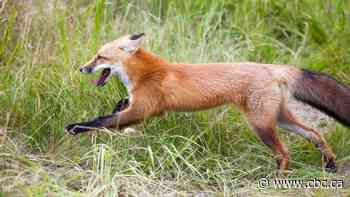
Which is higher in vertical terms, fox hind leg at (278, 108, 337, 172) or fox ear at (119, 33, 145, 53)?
fox ear at (119, 33, 145, 53)

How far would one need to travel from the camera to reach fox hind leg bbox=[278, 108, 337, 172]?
20.0 ft

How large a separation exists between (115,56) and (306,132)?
1.76 metres

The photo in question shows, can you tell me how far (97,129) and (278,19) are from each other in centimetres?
394

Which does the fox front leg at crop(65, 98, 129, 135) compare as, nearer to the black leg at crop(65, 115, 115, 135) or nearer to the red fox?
the black leg at crop(65, 115, 115, 135)

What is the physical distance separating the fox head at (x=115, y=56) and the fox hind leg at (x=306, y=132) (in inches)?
54.3

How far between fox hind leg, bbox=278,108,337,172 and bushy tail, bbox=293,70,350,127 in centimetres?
19

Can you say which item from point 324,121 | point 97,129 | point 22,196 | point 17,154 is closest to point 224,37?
point 324,121

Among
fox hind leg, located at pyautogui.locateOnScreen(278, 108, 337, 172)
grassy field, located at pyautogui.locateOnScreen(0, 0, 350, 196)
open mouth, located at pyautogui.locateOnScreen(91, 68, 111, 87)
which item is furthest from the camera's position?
fox hind leg, located at pyautogui.locateOnScreen(278, 108, 337, 172)

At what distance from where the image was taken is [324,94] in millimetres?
6020

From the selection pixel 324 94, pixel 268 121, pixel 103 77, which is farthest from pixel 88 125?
pixel 324 94

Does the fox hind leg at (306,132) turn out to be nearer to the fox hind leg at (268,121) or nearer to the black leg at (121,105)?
the fox hind leg at (268,121)

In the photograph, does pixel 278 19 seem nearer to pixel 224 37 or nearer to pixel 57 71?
pixel 224 37

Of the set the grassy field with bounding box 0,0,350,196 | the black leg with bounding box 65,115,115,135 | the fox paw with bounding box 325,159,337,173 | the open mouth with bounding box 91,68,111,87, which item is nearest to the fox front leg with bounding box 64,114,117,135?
the black leg with bounding box 65,115,115,135

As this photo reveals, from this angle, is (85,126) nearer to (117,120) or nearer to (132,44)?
(117,120)
